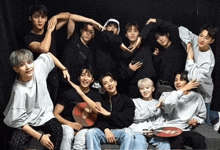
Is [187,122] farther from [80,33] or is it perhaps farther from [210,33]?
[80,33]

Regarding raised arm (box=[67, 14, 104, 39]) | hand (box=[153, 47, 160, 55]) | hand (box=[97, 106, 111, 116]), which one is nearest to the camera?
hand (box=[97, 106, 111, 116])

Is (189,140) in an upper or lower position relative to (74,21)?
lower

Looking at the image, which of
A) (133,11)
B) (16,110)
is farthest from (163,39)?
(16,110)

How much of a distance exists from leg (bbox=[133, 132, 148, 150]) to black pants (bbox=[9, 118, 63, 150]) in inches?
23.5

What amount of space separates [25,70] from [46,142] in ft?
1.93

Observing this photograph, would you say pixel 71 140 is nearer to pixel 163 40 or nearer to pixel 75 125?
pixel 75 125

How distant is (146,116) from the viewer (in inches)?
141

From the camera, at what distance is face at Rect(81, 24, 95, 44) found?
12.4ft

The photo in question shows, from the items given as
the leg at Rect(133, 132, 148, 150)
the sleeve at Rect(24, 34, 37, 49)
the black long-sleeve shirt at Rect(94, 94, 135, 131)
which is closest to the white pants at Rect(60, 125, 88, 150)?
the black long-sleeve shirt at Rect(94, 94, 135, 131)

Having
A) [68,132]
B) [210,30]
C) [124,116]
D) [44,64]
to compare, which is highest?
[210,30]

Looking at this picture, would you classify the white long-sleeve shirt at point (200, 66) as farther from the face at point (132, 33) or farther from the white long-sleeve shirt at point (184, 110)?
the face at point (132, 33)

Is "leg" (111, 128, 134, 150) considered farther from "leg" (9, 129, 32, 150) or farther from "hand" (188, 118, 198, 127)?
"leg" (9, 129, 32, 150)

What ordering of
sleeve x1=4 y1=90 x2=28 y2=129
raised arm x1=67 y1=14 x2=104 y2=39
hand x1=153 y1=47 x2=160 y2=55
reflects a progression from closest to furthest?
sleeve x1=4 y1=90 x2=28 y2=129
raised arm x1=67 y1=14 x2=104 y2=39
hand x1=153 y1=47 x2=160 y2=55

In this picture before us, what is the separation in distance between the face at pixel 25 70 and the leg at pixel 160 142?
1.12m
